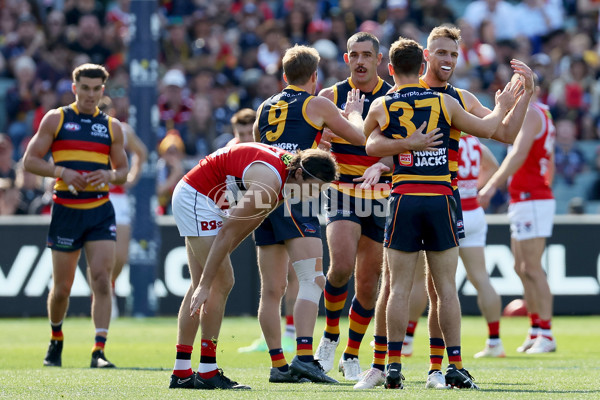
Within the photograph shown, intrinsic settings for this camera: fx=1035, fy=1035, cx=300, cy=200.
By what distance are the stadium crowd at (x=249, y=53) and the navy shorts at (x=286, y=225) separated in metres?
9.37

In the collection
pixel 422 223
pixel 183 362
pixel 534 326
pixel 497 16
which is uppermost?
pixel 497 16

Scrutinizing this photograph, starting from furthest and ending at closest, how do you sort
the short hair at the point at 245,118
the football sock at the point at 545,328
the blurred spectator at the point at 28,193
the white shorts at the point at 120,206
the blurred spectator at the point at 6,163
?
the blurred spectator at the point at 6,163, the blurred spectator at the point at 28,193, the white shorts at the point at 120,206, the football sock at the point at 545,328, the short hair at the point at 245,118

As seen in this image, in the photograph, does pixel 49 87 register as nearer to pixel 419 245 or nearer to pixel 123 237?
pixel 123 237

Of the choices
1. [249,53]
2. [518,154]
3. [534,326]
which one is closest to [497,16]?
[249,53]

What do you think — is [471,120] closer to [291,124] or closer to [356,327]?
[291,124]

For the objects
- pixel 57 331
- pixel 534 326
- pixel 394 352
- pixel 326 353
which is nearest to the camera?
pixel 394 352

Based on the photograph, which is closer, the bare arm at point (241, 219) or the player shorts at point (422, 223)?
the bare arm at point (241, 219)

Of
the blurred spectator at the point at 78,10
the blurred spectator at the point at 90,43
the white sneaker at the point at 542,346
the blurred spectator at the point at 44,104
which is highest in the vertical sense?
the blurred spectator at the point at 78,10

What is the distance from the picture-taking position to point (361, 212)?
29.6 feet

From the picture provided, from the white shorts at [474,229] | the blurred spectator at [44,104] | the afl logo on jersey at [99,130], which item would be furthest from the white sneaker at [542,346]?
A: the blurred spectator at [44,104]

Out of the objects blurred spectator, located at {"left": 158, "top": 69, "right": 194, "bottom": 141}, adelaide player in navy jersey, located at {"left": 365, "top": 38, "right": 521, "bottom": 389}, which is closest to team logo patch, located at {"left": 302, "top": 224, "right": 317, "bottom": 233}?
adelaide player in navy jersey, located at {"left": 365, "top": 38, "right": 521, "bottom": 389}

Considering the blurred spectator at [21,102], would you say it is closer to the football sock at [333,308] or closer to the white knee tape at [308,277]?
the football sock at [333,308]

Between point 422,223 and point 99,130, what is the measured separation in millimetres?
4093

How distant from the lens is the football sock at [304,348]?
330 inches
